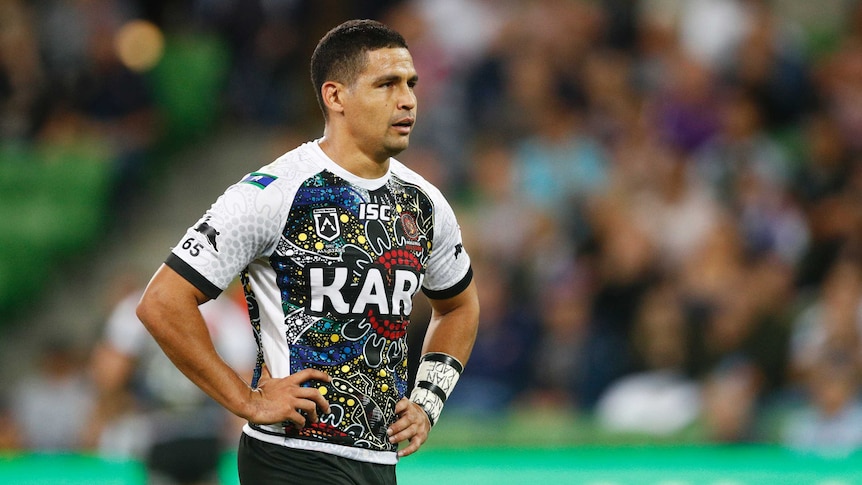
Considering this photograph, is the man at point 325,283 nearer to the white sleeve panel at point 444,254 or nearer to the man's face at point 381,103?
the man's face at point 381,103

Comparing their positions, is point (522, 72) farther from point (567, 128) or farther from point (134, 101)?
point (134, 101)

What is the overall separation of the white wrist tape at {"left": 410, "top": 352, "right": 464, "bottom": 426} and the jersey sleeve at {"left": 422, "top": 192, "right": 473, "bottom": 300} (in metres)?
0.22

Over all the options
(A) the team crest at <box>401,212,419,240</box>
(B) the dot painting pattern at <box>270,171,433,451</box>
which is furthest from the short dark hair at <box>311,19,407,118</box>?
(A) the team crest at <box>401,212,419,240</box>

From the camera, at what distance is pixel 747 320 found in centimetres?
846

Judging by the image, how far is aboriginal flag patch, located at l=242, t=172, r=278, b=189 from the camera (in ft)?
12.6

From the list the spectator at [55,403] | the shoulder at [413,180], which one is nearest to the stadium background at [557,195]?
the spectator at [55,403]

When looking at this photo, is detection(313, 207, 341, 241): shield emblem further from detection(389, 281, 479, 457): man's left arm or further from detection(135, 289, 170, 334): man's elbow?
detection(389, 281, 479, 457): man's left arm

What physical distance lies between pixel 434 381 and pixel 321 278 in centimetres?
68

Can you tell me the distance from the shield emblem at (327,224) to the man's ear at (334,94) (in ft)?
1.11

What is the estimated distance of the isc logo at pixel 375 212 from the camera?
395 centimetres

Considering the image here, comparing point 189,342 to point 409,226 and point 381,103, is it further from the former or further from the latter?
point 381,103

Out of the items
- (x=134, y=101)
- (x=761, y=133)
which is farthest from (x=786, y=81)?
(x=134, y=101)

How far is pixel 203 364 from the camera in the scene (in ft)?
12.3

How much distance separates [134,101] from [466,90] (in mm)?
3056
